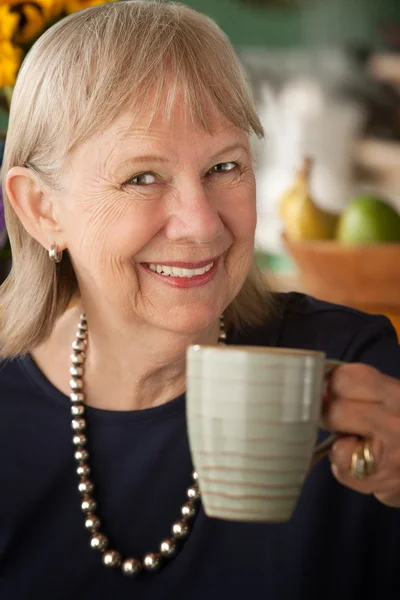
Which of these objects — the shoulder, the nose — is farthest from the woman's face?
the shoulder

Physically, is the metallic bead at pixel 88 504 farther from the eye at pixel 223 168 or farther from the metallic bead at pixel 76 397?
the eye at pixel 223 168

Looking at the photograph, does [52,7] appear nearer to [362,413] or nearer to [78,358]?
[78,358]

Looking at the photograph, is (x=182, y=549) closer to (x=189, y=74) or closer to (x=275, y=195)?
(x=189, y=74)

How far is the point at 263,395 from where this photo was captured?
74cm

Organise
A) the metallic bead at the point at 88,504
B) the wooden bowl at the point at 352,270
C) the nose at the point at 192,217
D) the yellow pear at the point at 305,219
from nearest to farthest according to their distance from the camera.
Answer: the nose at the point at 192,217 < the metallic bead at the point at 88,504 < the wooden bowl at the point at 352,270 < the yellow pear at the point at 305,219

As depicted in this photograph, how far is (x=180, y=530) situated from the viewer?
50.6 inches

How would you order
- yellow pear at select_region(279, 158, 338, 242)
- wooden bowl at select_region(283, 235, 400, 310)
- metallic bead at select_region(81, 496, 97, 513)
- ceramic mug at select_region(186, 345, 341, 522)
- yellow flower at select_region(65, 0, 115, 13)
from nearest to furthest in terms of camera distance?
1. ceramic mug at select_region(186, 345, 341, 522)
2. metallic bead at select_region(81, 496, 97, 513)
3. yellow flower at select_region(65, 0, 115, 13)
4. wooden bowl at select_region(283, 235, 400, 310)
5. yellow pear at select_region(279, 158, 338, 242)

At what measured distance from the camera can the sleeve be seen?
4.04 feet

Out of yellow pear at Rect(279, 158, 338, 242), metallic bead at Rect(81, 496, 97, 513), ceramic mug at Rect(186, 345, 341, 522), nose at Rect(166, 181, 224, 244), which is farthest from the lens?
yellow pear at Rect(279, 158, 338, 242)

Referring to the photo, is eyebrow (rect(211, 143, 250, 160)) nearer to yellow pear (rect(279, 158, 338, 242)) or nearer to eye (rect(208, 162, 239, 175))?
eye (rect(208, 162, 239, 175))

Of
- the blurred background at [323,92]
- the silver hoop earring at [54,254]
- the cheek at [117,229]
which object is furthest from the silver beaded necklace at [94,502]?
the blurred background at [323,92]

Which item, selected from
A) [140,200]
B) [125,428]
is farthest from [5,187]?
[125,428]

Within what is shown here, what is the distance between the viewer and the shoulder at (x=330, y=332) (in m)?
1.26

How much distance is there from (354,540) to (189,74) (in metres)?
0.64
